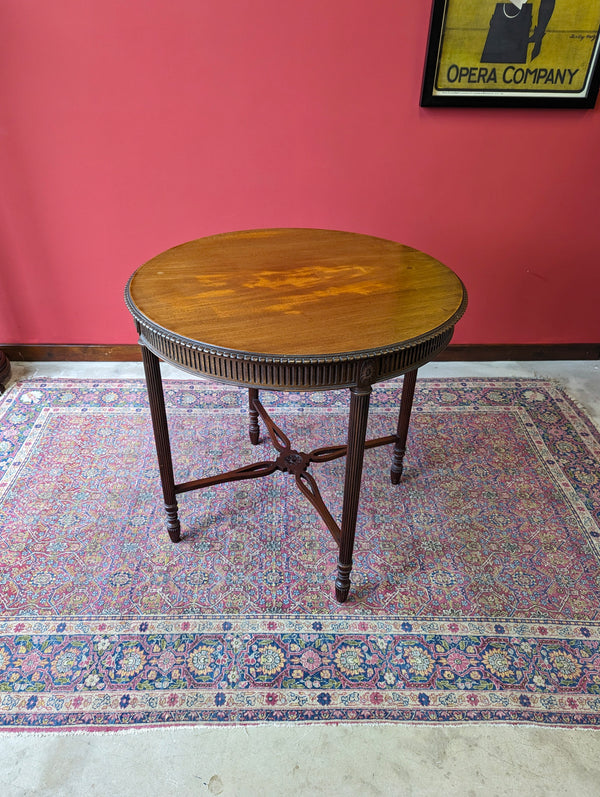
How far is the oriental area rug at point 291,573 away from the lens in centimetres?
173

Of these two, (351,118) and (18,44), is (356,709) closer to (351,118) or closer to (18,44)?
(351,118)

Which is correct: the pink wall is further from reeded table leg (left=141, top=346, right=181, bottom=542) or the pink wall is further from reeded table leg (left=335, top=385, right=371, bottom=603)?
reeded table leg (left=335, top=385, right=371, bottom=603)

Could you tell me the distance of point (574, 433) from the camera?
2.88m

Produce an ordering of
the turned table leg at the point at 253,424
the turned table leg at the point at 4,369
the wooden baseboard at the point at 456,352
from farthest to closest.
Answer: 1. the wooden baseboard at the point at 456,352
2. the turned table leg at the point at 4,369
3. the turned table leg at the point at 253,424

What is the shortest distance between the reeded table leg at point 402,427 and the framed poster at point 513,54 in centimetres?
152

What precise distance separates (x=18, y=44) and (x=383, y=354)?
2476mm

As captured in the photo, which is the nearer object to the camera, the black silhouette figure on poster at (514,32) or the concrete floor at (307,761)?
the concrete floor at (307,761)

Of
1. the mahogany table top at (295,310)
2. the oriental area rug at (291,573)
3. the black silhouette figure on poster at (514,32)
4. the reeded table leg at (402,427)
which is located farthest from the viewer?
the black silhouette figure on poster at (514,32)

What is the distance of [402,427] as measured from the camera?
246cm

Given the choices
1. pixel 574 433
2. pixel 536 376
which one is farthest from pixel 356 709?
pixel 536 376

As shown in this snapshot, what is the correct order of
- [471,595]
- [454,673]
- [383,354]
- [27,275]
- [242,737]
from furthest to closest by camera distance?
[27,275]
[471,595]
[454,673]
[242,737]
[383,354]

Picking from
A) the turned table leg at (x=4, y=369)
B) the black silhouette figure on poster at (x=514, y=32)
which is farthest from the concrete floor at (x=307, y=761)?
the black silhouette figure on poster at (x=514, y=32)

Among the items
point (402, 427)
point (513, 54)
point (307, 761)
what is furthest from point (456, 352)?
point (307, 761)

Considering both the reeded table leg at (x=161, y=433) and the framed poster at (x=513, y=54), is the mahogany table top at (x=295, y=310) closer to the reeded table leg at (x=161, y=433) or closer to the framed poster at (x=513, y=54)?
the reeded table leg at (x=161, y=433)
